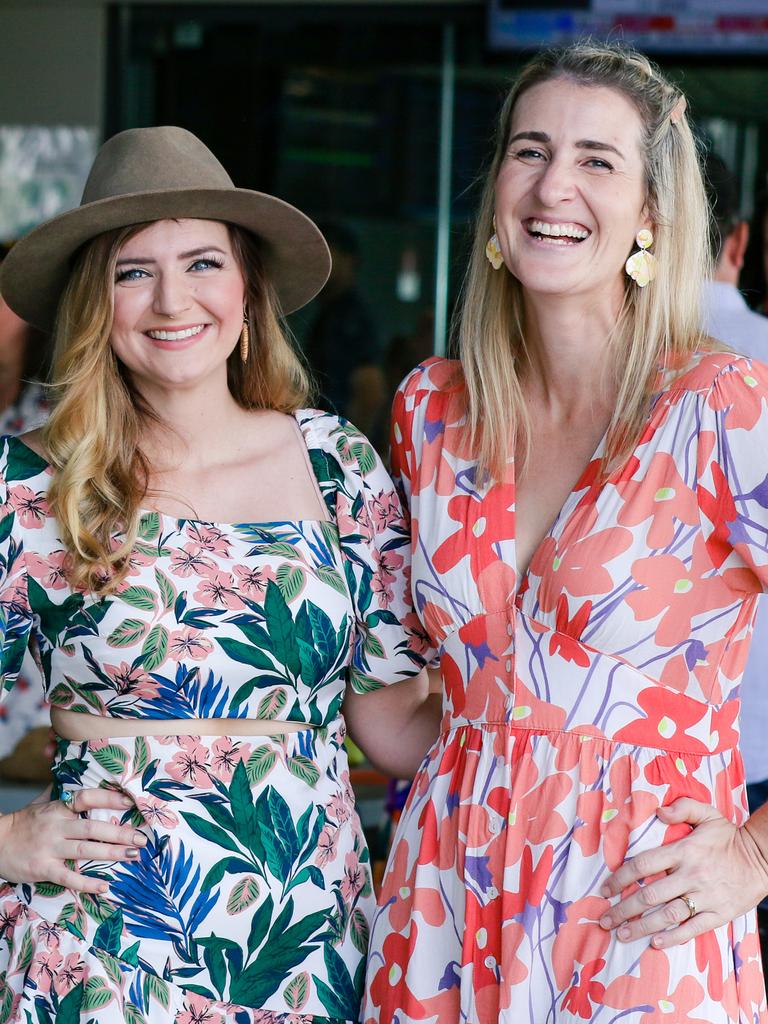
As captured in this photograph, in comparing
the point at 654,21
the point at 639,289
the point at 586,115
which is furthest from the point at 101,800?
the point at 654,21

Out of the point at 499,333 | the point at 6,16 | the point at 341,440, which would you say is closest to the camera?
the point at 499,333

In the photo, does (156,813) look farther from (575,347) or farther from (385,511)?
(575,347)

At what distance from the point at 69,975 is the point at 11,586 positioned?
555 mm

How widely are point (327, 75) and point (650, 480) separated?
5.33 metres

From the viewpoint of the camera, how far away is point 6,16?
6656 millimetres

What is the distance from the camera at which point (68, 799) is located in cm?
202

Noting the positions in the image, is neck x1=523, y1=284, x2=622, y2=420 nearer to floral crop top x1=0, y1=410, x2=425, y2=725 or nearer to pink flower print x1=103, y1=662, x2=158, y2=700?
floral crop top x1=0, y1=410, x2=425, y2=725

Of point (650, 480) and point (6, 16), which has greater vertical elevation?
point (6, 16)

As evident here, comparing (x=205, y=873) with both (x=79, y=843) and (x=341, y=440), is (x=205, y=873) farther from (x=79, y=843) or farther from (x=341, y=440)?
(x=341, y=440)

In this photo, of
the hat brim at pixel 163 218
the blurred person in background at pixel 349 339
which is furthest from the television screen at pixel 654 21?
the hat brim at pixel 163 218

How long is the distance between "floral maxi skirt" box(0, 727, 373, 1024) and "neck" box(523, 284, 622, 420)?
0.65m

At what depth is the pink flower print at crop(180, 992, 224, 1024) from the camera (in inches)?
76.5

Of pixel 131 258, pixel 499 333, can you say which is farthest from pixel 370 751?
pixel 131 258

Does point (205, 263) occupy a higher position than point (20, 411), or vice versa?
point (205, 263)
